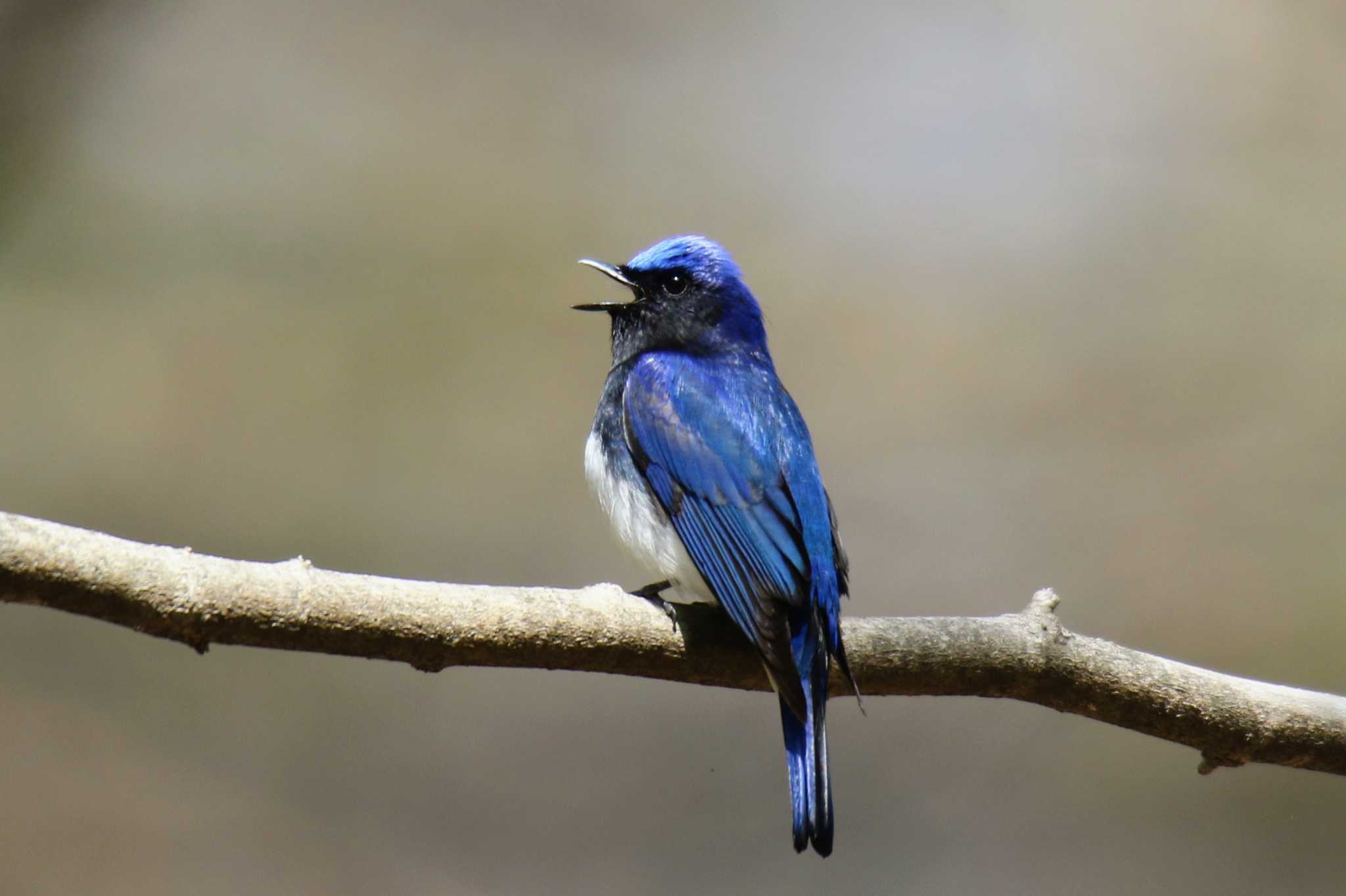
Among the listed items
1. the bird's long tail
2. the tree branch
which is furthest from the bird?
the tree branch

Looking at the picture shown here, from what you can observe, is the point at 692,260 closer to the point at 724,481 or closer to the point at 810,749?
the point at 724,481

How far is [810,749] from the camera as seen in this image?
8.36 feet

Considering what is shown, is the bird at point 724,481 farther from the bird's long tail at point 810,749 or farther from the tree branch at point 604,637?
the tree branch at point 604,637

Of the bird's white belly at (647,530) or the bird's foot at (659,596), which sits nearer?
the bird's foot at (659,596)

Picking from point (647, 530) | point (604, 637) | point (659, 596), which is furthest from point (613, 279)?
point (604, 637)

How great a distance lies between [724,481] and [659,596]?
401 millimetres

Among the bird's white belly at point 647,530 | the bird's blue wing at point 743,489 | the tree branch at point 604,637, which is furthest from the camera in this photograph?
the bird's white belly at point 647,530

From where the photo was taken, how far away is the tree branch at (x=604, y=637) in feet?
6.77

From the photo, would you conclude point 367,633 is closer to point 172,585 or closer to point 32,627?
point 172,585

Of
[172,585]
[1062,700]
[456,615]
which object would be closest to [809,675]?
[1062,700]

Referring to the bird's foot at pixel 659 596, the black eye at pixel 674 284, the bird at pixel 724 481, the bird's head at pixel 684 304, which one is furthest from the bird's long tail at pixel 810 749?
the black eye at pixel 674 284

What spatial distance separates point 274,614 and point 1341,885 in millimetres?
5919

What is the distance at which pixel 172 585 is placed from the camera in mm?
2086

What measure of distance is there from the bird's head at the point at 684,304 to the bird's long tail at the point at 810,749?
1214 millimetres
